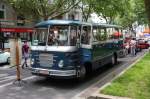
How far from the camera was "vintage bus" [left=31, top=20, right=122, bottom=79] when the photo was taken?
13.0 metres

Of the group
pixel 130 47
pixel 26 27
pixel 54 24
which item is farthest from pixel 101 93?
pixel 26 27

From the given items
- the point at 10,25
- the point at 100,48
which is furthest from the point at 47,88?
the point at 10,25

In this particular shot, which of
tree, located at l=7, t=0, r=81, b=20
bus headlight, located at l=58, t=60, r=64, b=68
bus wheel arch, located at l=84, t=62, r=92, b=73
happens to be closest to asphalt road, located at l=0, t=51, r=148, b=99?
bus wheel arch, located at l=84, t=62, r=92, b=73

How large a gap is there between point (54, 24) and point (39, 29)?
783 millimetres

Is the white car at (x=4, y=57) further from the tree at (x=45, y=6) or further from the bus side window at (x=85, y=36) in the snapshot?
the bus side window at (x=85, y=36)

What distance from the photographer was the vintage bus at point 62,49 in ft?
42.6

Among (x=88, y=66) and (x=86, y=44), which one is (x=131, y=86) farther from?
(x=88, y=66)

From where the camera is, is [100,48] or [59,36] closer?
[59,36]

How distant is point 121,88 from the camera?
1162cm

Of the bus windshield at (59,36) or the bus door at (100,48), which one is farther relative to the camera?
the bus door at (100,48)

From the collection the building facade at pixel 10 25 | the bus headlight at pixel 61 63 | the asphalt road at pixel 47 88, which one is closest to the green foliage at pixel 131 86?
the asphalt road at pixel 47 88

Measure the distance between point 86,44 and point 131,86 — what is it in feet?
10.3

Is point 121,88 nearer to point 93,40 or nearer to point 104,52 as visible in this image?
point 93,40

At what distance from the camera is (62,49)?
12945mm
